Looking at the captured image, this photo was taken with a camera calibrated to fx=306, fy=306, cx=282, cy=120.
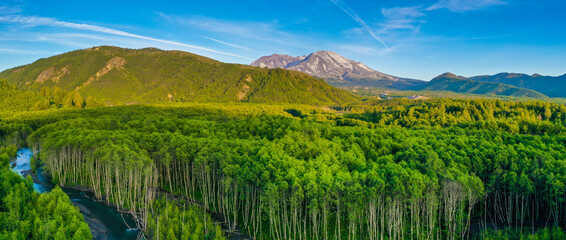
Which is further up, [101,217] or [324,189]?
[324,189]

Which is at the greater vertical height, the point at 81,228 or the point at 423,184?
the point at 423,184

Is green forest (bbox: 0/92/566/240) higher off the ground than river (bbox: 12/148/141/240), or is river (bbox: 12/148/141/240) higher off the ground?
green forest (bbox: 0/92/566/240)

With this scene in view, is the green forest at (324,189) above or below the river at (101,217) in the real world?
above

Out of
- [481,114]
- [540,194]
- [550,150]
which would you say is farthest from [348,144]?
[481,114]

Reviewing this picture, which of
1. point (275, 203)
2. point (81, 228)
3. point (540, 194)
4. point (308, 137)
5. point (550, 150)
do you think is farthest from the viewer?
point (308, 137)

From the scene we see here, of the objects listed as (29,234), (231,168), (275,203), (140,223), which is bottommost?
(140,223)

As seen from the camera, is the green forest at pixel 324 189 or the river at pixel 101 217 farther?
the river at pixel 101 217

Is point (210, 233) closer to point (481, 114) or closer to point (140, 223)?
point (140, 223)

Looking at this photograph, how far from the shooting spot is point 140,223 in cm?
4750

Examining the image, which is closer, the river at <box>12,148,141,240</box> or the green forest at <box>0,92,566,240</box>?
the green forest at <box>0,92,566,240</box>

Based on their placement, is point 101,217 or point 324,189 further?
point 101,217

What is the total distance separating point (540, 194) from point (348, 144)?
29880mm

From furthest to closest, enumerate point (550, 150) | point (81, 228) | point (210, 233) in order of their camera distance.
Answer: point (550, 150), point (210, 233), point (81, 228)

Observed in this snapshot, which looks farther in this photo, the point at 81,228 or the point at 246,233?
the point at 246,233
